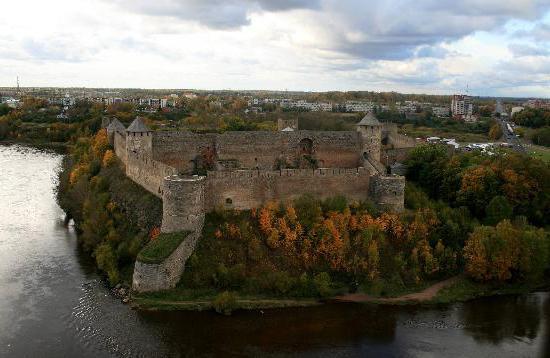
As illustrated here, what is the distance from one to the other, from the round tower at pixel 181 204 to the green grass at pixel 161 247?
26cm

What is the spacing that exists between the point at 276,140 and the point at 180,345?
387 inches

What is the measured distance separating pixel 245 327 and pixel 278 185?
16.6ft

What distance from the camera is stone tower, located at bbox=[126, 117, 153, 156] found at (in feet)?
64.3

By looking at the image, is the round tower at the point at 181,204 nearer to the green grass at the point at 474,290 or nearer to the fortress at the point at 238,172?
the fortress at the point at 238,172

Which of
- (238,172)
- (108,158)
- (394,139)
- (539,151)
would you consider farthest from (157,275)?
(539,151)

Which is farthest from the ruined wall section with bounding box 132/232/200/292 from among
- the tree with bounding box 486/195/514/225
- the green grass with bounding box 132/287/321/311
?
the tree with bounding box 486/195/514/225

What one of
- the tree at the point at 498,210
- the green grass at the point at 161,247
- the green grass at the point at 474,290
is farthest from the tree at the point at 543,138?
the green grass at the point at 161,247

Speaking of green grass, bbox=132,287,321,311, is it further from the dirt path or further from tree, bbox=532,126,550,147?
tree, bbox=532,126,550,147

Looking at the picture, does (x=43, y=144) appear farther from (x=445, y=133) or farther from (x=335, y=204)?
(x=335, y=204)

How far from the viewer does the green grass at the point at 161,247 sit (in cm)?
1432

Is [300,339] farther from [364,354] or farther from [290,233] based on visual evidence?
[290,233]

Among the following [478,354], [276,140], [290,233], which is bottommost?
[478,354]

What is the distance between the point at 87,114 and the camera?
5450cm

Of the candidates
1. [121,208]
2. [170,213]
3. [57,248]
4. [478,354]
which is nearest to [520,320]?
[478,354]
